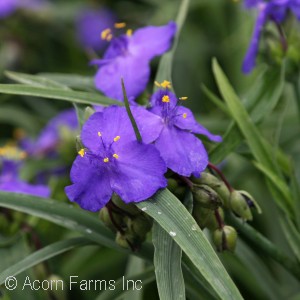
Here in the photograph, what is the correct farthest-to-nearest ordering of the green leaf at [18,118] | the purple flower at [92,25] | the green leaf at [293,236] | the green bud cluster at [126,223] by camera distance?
1. the purple flower at [92,25]
2. the green leaf at [18,118]
3. the green leaf at [293,236]
4. the green bud cluster at [126,223]

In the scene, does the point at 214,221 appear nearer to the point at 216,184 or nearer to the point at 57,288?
the point at 216,184

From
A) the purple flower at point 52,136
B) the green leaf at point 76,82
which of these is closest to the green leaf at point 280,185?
the green leaf at point 76,82

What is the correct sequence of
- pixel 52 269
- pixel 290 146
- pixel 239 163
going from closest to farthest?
1. pixel 52 269
2. pixel 290 146
3. pixel 239 163

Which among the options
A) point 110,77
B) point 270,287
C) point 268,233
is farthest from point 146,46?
point 268,233

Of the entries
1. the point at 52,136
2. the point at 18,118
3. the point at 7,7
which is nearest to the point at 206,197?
the point at 52,136

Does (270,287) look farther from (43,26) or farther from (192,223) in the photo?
(43,26)

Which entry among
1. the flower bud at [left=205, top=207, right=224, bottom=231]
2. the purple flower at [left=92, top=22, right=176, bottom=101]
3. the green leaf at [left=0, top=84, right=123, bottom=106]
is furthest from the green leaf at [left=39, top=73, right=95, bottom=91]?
the flower bud at [left=205, top=207, right=224, bottom=231]

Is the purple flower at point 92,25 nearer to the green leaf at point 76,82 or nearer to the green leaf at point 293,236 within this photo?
the green leaf at point 76,82
